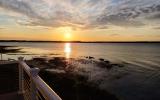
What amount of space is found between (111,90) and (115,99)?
228 centimetres

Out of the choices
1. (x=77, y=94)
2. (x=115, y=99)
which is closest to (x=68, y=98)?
(x=77, y=94)

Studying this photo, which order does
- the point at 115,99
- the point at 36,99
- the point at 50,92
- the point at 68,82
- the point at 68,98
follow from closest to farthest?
1. the point at 50,92
2. the point at 36,99
3. the point at 68,98
4. the point at 115,99
5. the point at 68,82

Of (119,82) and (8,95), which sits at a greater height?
(8,95)

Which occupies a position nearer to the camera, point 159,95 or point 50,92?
point 50,92

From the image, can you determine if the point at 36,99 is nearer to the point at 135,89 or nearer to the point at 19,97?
the point at 19,97

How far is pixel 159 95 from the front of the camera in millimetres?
17469

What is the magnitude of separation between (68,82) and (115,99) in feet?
20.0

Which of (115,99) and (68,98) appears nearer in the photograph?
(68,98)

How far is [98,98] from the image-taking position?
53.0ft

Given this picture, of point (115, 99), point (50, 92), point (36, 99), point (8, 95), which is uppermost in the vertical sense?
point (50, 92)

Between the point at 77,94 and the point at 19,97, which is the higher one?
the point at 19,97

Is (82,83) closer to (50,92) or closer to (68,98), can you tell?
(68,98)

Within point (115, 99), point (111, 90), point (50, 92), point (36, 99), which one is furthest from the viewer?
point (111, 90)

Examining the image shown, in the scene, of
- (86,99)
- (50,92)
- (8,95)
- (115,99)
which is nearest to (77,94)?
(86,99)
